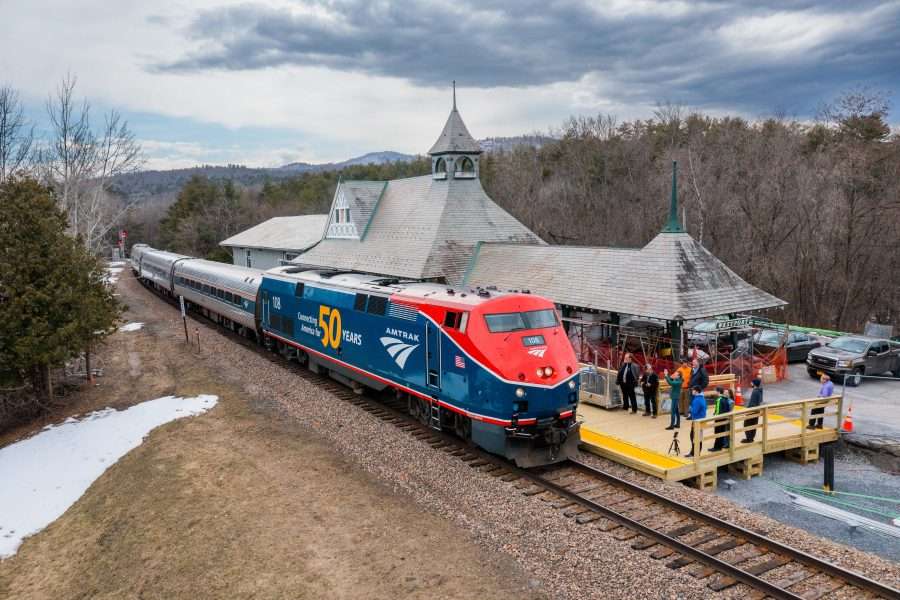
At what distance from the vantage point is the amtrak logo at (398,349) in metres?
15.5

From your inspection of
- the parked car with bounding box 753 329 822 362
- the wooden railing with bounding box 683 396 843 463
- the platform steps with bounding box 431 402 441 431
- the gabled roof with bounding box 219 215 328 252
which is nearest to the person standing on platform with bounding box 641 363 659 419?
the wooden railing with bounding box 683 396 843 463

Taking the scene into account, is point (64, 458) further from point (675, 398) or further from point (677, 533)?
point (675, 398)

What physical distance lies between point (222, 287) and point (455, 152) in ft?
45.8

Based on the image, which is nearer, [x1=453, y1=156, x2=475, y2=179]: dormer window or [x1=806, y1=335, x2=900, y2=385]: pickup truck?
[x1=806, y1=335, x2=900, y2=385]: pickup truck

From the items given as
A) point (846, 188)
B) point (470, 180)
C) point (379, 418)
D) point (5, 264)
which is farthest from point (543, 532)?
point (846, 188)

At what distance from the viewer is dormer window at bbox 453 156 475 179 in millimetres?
32156

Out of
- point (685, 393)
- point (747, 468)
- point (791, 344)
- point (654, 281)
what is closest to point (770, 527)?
point (747, 468)

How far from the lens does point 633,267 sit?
2152 cm

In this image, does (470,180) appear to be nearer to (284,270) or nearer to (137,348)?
(284,270)

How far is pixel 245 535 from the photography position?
11117 mm

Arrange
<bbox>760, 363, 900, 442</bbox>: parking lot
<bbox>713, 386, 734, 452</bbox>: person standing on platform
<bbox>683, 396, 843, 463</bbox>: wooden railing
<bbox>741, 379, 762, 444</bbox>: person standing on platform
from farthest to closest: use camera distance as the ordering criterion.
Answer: <bbox>760, 363, 900, 442</bbox>: parking lot
<bbox>741, 379, 762, 444</bbox>: person standing on platform
<bbox>713, 386, 734, 452</bbox>: person standing on platform
<bbox>683, 396, 843, 463</bbox>: wooden railing

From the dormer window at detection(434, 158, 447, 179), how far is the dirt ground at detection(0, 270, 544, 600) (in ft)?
61.0

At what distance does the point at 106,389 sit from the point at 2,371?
3783 mm

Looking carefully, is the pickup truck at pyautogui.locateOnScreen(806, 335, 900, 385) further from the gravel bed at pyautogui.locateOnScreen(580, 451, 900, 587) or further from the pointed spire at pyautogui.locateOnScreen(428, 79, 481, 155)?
the pointed spire at pyautogui.locateOnScreen(428, 79, 481, 155)
